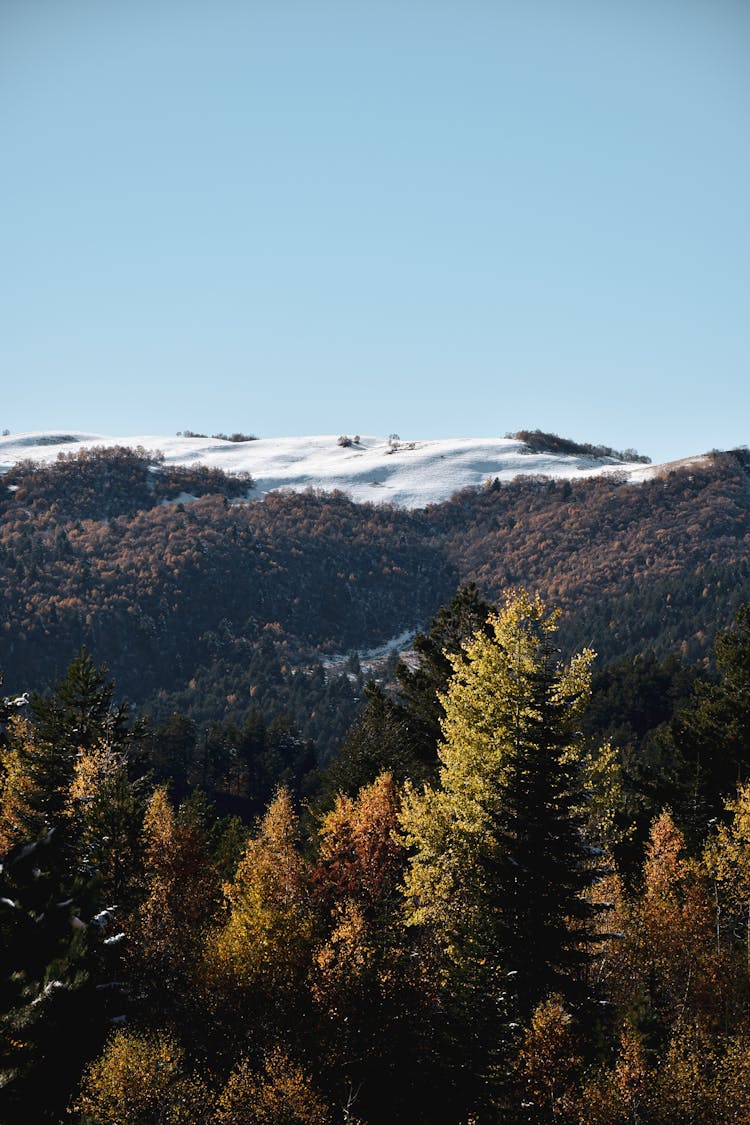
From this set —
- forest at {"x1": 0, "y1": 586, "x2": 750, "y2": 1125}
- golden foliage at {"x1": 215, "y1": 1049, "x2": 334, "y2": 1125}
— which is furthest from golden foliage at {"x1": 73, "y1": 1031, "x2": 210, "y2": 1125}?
golden foliage at {"x1": 215, "y1": 1049, "x2": 334, "y2": 1125}

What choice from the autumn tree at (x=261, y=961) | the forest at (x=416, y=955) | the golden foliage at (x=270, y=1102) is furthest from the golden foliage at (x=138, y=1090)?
the autumn tree at (x=261, y=961)

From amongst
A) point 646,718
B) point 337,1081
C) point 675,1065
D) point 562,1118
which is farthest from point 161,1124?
point 646,718

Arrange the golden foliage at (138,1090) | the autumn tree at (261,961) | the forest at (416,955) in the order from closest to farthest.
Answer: the golden foliage at (138,1090) → the forest at (416,955) → the autumn tree at (261,961)

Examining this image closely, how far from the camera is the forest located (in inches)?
915

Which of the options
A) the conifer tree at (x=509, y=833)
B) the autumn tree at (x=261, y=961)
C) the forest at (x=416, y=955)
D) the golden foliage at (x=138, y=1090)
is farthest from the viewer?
the autumn tree at (x=261, y=961)

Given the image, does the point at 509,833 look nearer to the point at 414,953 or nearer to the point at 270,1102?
the point at 414,953

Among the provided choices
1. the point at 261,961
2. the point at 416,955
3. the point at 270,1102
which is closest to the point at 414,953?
the point at 416,955

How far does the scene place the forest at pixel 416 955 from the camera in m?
23.2

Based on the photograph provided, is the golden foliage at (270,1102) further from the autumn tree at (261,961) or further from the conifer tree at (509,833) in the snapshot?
the conifer tree at (509,833)

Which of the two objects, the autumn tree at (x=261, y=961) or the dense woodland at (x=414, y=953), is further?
the autumn tree at (x=261, y=961)

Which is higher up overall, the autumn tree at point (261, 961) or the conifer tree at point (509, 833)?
the conifer tree at point (509, 833)

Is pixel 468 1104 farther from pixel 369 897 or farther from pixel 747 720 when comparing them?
pixel 747 720

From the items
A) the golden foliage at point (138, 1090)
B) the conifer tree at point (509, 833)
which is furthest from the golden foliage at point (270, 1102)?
the conifer tree at point (509, 833)

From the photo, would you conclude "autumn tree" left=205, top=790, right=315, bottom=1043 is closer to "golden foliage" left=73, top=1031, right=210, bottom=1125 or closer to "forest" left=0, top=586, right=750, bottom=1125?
"forest" left=0, top=586, right=750, bottom=1125
